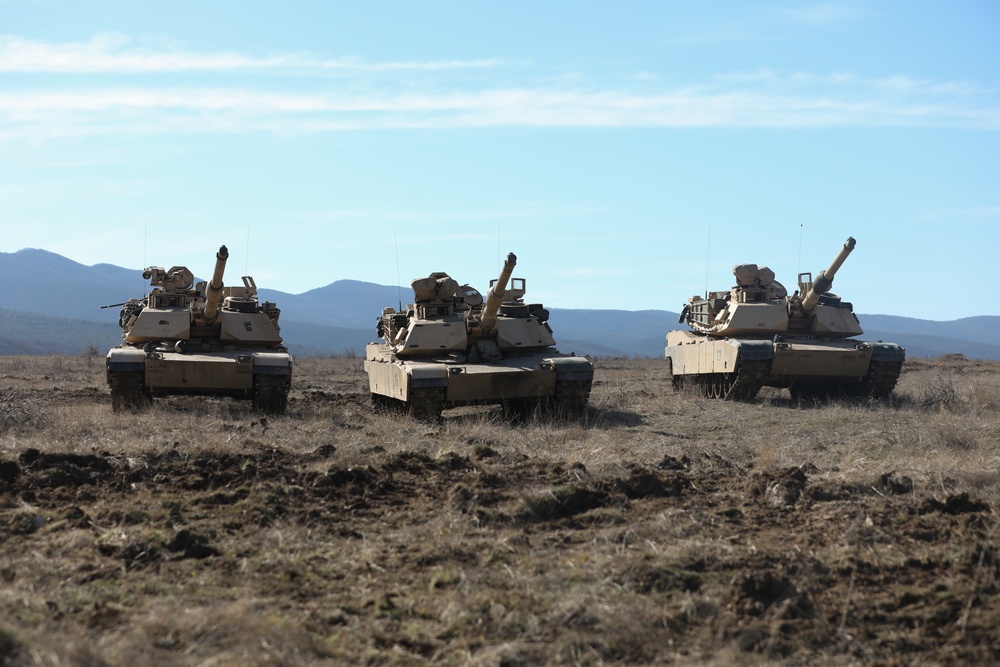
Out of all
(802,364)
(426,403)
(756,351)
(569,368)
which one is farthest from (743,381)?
(426,403)

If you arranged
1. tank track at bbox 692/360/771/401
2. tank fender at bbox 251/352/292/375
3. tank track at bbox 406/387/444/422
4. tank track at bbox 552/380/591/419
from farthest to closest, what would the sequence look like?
tank track at bbox 692/360/771/401 < tank fender at bbox 251/352/292/375 < tank track at bbox 552/380/591/419 < tank track at bbox 406/387/444/422

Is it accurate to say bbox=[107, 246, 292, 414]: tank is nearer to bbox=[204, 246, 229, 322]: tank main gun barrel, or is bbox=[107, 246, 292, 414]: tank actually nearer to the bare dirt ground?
bbox=[204, 246, 229, 322]: tank main gun barrel

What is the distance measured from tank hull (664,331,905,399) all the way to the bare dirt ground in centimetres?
685

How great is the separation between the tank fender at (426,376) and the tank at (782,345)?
246 inches

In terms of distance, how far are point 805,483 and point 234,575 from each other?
5352 millimetres

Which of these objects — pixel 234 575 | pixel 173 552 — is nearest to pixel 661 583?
pixel 234 575

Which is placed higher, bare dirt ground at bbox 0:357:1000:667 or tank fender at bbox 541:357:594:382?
tank fender at bbox 541:357:594:382

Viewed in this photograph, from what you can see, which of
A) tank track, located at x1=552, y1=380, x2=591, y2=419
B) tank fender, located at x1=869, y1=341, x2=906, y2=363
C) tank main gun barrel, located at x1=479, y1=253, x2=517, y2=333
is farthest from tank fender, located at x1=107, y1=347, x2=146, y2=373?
tank fender, located at x1=869, y1=341, x2=906, y2=363

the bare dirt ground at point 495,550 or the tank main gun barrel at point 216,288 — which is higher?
the tank main gun barrel at point 216,288

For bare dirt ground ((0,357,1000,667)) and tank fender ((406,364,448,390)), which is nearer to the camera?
bare dirt ground ((0,357,1000,667))

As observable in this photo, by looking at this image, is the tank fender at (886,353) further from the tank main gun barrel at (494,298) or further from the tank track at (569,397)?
the tank main gun barrel at (494,298)

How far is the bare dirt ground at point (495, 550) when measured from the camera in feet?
20.3

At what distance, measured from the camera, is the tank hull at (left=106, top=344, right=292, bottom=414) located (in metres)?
18.7

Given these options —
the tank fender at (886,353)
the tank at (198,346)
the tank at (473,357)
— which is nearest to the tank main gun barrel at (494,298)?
the tank at (473,357)
